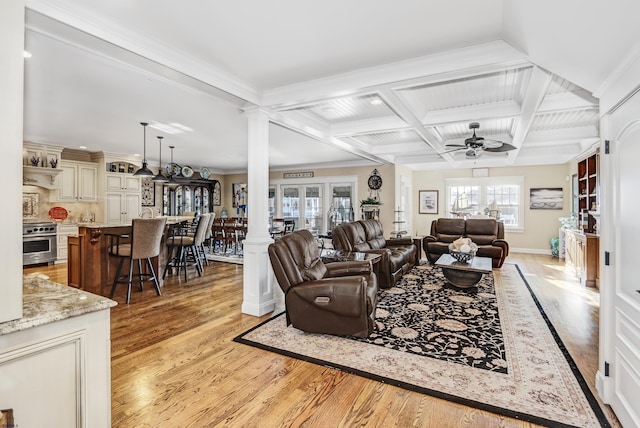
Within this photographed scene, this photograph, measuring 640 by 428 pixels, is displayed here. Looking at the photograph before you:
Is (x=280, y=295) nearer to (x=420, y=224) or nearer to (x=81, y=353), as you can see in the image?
(x=81, y=353)

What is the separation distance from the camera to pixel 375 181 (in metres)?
8.52

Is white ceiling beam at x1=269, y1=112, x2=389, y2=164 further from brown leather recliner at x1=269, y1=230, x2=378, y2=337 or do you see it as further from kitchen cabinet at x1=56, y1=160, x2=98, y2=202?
kitchen cabinet at x1=56, y1=160, x2=98, y2=202

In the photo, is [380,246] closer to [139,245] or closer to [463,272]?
[463,272]

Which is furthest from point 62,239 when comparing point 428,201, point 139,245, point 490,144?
point 428,201

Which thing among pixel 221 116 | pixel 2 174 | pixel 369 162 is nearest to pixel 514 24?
pixel 2 174

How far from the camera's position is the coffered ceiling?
209cm

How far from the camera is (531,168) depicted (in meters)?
8.66

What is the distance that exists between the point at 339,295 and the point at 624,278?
1924 millimetres

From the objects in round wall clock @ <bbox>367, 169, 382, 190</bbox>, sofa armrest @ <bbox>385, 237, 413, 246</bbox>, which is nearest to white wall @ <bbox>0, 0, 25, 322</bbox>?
sofa armrest @ <bbox>385, 237, 413, 246</bbox>

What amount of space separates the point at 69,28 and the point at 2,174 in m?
1.48

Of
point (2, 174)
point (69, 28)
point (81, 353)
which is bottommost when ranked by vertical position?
point (81, 353)

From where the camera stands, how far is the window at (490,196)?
8859 mm

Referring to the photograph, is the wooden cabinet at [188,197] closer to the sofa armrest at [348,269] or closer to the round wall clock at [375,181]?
the round wall clock at [375,181]

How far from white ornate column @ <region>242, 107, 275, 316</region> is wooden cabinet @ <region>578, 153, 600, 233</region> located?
5.24 m
